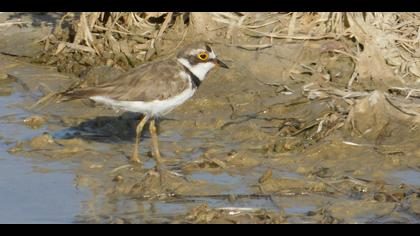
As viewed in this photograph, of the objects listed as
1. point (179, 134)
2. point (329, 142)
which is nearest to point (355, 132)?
point (329, 142)

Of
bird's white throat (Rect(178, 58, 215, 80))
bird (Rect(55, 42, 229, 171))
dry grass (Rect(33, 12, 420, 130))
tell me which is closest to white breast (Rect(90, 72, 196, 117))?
bird (Rect(55, 42, 229, 171))

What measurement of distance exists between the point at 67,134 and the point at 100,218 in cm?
265

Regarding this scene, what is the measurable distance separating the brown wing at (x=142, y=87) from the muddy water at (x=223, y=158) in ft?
1.89

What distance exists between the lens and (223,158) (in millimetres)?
9438

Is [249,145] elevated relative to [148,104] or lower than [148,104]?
lower

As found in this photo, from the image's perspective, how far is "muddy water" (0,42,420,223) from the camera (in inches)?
314

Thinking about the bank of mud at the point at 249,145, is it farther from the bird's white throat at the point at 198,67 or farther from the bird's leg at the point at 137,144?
the bird's white throat at the point at 198,67

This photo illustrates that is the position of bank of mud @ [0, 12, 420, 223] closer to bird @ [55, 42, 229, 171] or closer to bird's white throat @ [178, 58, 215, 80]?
bird @ [55, 42, 229, 171]

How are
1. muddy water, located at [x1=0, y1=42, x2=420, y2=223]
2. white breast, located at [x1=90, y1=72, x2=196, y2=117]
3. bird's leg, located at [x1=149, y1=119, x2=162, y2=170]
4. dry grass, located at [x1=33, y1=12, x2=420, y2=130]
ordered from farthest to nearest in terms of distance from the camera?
dry grass, located at [x1=33, y1=12, x2=420, y2=130] < white breast, located at [x1=90, y1=72, x2=196, y2=117] < bird's leg, located at [x1=149, y1=119, x2=162, y2=170] < muddy water, located at [x1=0, y1=42, x2=420, y2=223]

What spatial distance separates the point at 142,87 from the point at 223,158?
98 cm

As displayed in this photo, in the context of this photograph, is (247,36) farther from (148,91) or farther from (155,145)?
(155,145)

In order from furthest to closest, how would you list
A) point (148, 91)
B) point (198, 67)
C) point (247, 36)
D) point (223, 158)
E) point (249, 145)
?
point (247, 36)
point (198, 67)
point (249, 145)
point (148, 91)
point (223, 158)

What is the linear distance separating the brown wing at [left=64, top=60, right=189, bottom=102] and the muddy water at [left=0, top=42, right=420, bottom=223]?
0.58m

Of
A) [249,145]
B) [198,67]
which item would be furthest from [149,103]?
[249,145]
